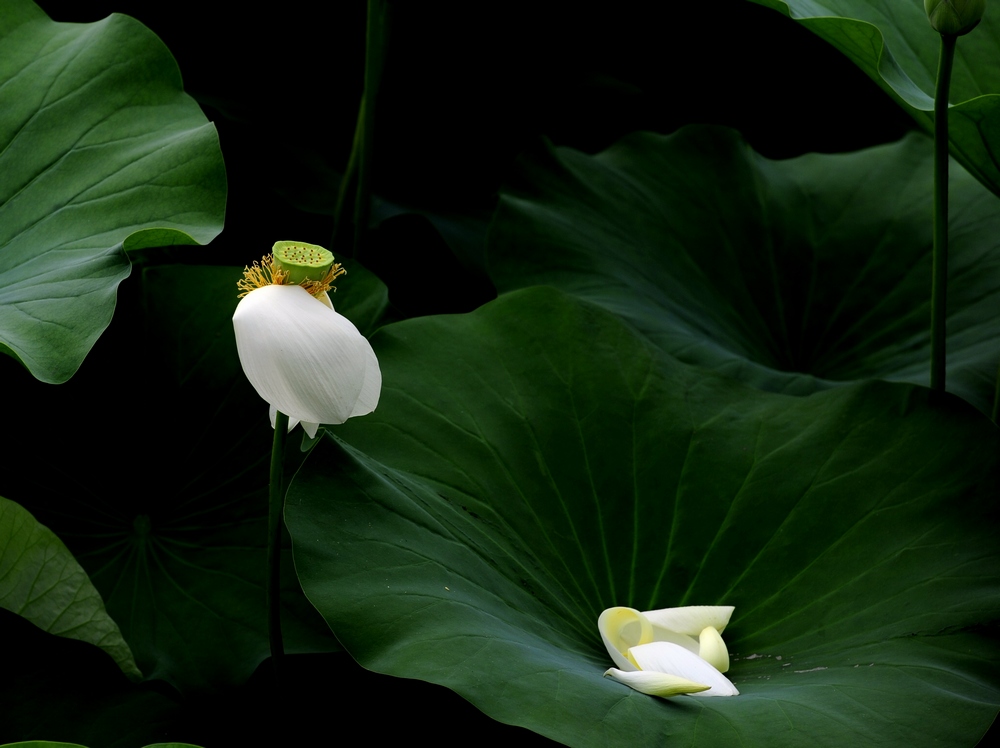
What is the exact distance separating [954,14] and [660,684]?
2.24 ft

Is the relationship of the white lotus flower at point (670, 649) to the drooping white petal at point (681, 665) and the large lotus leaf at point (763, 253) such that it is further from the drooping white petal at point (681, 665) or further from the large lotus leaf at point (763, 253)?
the large lotus leaf at point (763, 253)

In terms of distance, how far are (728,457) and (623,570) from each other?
0.63ft

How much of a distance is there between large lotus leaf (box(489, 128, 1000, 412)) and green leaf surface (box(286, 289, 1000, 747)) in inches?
9.4

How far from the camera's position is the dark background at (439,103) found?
65.8 inches

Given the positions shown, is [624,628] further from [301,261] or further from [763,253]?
[763,253]

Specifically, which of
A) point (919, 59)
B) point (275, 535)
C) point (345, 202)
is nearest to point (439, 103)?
point (345, 202)

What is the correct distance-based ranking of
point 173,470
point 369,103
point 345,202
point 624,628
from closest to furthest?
point 624,628
point 173,470
point 369,103
point 345,202

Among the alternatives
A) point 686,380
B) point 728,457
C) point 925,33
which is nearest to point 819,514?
point 728,457

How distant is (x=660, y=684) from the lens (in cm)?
80

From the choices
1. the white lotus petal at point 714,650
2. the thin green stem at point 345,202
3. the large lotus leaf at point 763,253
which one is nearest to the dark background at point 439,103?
the thin green stem at point 345,202

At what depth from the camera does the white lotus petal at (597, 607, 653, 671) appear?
90cm

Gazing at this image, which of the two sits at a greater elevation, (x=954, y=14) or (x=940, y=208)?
(x=954, y=14)

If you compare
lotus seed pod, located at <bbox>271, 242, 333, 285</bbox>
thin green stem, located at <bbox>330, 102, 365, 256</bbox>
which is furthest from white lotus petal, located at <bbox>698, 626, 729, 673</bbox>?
thin green stem, located at <bbox>330, 102, 365, 256</bbox>

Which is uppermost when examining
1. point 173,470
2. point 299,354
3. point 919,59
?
point 919,59
